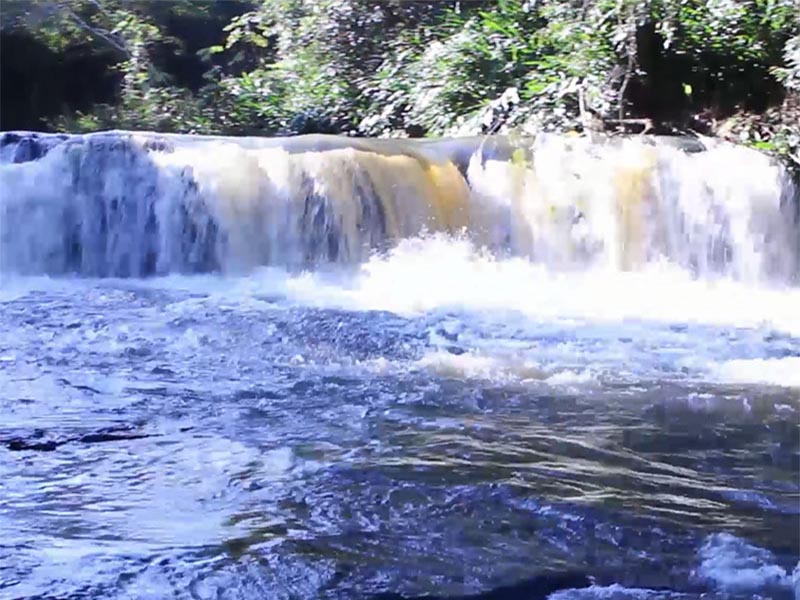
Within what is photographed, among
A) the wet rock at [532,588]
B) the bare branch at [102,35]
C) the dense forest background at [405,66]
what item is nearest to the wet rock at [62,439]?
the wet rock at [532,588]

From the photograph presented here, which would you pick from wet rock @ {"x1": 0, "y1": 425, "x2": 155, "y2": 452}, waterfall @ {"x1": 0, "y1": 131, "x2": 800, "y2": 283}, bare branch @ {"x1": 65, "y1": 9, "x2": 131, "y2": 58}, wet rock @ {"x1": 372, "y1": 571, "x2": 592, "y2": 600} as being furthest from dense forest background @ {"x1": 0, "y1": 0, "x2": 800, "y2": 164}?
wet rock @ {"x1": 372, "y1": 571, "x2": 592, "y2": 600}

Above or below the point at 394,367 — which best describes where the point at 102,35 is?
above

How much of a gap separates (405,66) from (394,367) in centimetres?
849

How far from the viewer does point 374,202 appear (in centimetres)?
1040

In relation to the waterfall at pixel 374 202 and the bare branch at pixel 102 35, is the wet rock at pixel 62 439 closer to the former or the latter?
the waterfall at pixel 374 202

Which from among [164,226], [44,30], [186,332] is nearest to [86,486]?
[186,332]

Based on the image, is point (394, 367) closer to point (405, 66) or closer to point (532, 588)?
point (532, 588)

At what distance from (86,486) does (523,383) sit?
2.48 m

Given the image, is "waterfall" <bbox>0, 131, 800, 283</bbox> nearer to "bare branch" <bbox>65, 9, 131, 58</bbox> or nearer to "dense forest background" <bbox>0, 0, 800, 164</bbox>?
"dense forest background" <bbox>0, 0, 800, 164</bbox>

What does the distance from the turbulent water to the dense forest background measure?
1.45 meters

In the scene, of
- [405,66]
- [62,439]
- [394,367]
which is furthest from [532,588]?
[405,66]

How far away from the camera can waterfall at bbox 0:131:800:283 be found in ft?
33.7

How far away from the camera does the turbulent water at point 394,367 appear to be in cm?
323

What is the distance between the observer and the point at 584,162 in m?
10.8
